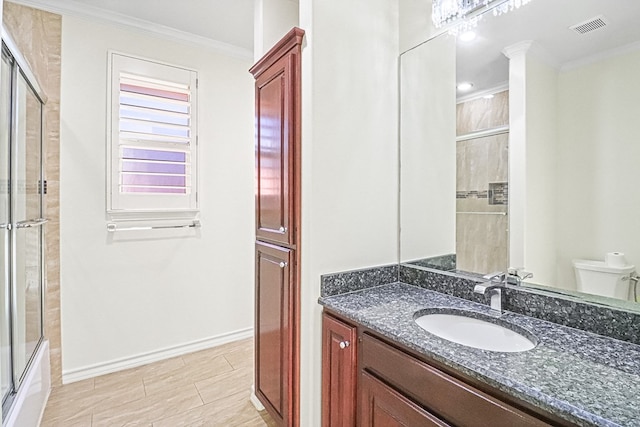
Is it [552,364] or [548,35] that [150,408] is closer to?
[552,364]

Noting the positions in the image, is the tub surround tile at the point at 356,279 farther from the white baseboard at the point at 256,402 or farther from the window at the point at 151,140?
the window at the point at 151,140

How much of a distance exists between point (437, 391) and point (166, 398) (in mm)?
1930

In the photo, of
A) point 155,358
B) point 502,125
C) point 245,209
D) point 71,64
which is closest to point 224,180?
point 245,209

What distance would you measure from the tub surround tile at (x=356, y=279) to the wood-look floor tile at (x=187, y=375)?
1.52m

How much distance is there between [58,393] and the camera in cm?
220

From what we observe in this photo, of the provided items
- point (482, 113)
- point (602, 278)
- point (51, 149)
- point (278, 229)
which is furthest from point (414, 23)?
point (51, 149)

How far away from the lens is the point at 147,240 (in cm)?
264

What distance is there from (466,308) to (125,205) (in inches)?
97.2

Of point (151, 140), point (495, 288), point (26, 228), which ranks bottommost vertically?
point (495, 288)

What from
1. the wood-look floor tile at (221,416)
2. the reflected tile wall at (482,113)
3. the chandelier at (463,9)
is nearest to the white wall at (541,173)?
the reflected tile wall at (482,113)

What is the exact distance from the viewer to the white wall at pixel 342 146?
1.48 metres

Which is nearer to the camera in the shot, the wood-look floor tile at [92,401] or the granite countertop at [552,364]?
the granite countertop at [552,364]

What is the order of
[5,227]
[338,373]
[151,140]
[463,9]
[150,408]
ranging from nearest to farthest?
[338,373] < [463,9] < [5,227] < [150,408] < [151,140]

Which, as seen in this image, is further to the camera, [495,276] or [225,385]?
[225,385]
